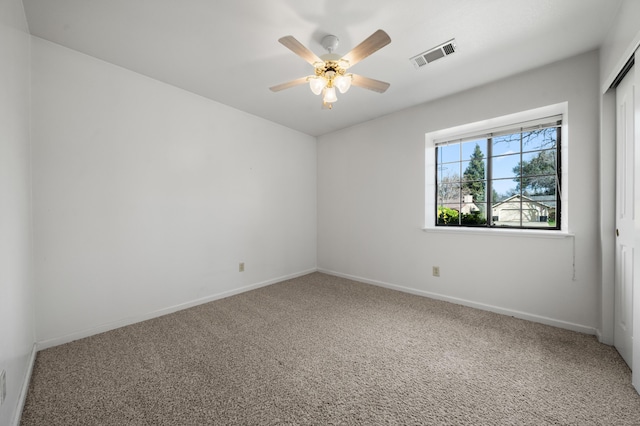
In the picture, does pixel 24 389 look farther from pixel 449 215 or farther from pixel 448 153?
pixel 448 153

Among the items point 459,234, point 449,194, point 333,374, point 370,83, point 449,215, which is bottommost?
point 333,374

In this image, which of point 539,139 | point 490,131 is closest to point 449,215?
point 490,131

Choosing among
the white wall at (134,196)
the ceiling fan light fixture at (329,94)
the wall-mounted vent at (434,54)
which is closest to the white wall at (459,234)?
the wall-mounted vent at (434,54)

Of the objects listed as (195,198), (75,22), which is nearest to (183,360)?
(195,198)

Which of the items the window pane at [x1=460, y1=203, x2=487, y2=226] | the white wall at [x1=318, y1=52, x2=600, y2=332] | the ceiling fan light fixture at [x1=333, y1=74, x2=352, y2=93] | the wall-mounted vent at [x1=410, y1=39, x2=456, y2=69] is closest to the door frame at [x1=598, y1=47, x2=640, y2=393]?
the white wall at [x1=318, y1=52, x2=600, y2=332]

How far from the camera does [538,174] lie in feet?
8.92

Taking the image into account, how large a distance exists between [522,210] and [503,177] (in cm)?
42

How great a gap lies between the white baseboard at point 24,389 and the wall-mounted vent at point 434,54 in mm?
3586

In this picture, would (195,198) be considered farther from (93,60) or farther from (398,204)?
(398,204)

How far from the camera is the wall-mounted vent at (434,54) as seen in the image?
2.10 m

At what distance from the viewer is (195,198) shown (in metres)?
2.98

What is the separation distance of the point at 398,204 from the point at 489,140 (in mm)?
1292

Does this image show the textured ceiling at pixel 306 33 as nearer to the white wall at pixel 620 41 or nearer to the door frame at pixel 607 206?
the white wall at pixel 620 41

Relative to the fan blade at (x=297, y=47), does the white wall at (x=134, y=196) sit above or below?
below
